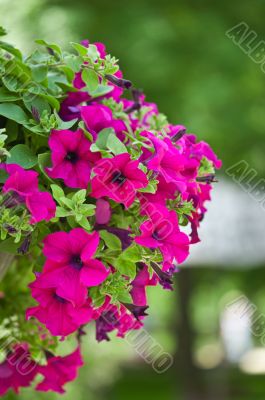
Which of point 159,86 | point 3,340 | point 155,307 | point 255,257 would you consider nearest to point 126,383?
point 255,257

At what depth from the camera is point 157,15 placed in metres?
3.92

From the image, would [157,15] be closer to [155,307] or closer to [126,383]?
[126,383]

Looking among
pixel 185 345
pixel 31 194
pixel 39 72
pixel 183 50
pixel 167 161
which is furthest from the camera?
pixel 185 345

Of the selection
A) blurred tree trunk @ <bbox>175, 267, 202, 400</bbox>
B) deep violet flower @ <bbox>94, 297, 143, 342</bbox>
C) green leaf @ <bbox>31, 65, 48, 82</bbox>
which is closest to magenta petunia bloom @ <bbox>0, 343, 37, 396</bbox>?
deep violet flower @ <bbox>94, 297, 143, 342</bbox>

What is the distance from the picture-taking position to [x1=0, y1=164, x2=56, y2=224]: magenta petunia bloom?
0.83m

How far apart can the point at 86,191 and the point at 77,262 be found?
0.12 m

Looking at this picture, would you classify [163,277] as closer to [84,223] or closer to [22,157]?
[84,223]

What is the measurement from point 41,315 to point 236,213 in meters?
5.68

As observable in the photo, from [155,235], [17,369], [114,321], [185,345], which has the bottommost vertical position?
[185,345]

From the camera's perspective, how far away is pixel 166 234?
2.98 ft

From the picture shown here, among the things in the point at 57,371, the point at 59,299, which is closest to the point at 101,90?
the point at 59,299

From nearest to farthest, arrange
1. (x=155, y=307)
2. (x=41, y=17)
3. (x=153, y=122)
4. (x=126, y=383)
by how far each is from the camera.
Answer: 1. (x=153, y=122)
2. (x=41, y=17)
3. (x=126, y=383)
4. (x=155, y=307)

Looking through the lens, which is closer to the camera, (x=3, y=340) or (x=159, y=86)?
(x=3, y=340)

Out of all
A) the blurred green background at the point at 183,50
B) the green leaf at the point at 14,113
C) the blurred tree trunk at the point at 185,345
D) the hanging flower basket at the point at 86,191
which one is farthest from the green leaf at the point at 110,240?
the blurred tree trunk at the point at 185,345
